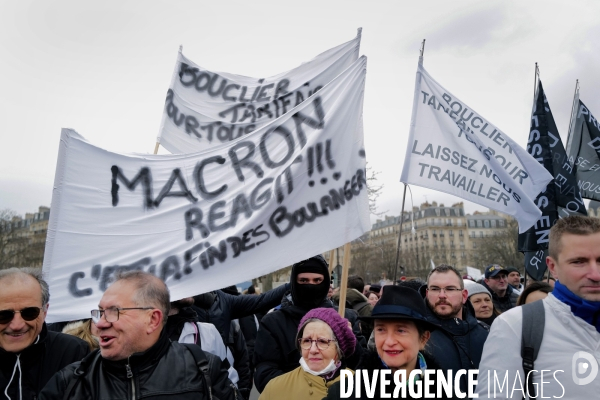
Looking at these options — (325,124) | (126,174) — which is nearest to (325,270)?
(325,124)

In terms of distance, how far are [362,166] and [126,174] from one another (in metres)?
2.04

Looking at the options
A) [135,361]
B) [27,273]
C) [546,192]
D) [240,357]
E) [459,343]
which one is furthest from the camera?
[546,192]

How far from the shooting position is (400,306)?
2588 millimetres

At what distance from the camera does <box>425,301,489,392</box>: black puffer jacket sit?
132 inches

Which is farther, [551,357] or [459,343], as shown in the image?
[459,343]

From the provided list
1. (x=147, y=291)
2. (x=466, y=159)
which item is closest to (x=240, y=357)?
(x=147, y=291)

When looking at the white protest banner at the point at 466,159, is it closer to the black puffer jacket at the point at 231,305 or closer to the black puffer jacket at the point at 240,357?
the black puffer jacket at the point at 231,305

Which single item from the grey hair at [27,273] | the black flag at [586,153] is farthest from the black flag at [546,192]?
the grey hair at [27,273]

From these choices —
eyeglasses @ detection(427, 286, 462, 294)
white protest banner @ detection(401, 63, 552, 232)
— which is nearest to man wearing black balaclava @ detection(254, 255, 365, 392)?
eyeglasses @ detection(427, 286, 462, 294)

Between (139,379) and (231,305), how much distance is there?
2.15 m

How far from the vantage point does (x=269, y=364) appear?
140 inches

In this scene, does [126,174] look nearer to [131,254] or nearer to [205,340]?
[131,254]

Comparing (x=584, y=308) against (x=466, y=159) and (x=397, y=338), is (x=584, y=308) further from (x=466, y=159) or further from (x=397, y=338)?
(x=466, y=159)

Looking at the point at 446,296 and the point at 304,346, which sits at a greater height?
the point at 446,296
